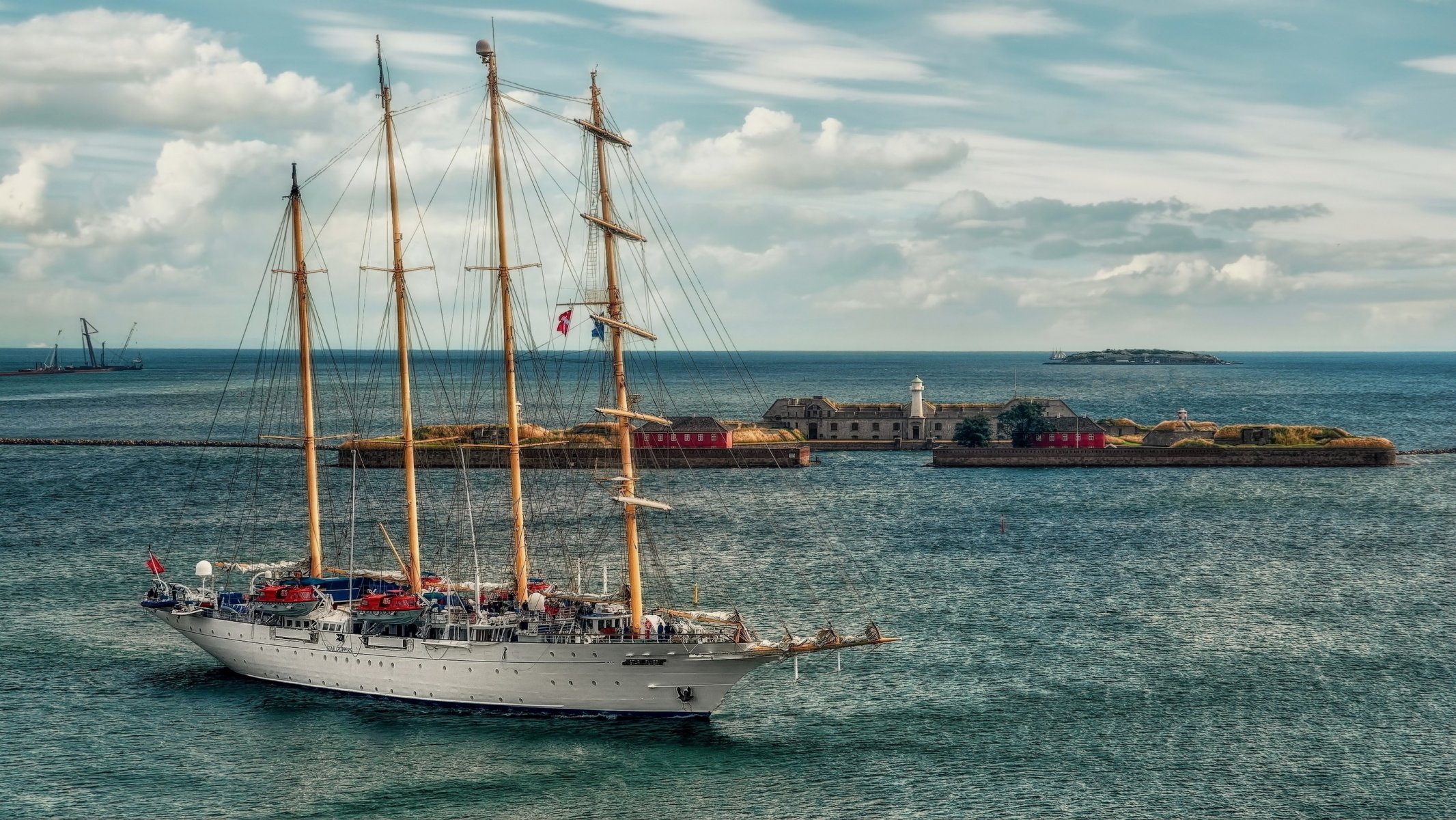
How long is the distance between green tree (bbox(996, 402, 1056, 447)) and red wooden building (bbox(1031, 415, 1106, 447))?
454mm

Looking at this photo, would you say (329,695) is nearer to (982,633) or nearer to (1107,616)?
(982,633)

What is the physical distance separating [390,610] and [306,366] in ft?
39.0

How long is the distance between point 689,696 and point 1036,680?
44.6 ft

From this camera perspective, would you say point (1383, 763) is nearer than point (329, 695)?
Yes

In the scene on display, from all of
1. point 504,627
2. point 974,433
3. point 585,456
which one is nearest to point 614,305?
point 504,627

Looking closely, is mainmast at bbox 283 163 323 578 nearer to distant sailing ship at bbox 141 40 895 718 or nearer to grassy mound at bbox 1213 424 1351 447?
distant sailing ship at bbox 141 40 895 718

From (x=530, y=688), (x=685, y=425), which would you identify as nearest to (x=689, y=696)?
(x=530, y=688)

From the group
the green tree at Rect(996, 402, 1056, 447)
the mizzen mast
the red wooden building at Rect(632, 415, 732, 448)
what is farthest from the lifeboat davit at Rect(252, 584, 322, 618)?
the green tree at Rect(996, 402, 1056, 447)

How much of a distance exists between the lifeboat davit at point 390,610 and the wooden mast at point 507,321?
384 cm

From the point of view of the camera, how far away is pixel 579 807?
38531mm

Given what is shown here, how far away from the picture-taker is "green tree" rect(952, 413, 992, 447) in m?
125

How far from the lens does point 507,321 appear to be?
49500 mm

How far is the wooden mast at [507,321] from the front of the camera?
4825cm

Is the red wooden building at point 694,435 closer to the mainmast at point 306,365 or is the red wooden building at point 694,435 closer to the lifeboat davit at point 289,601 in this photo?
the mainmast at point 306,365
